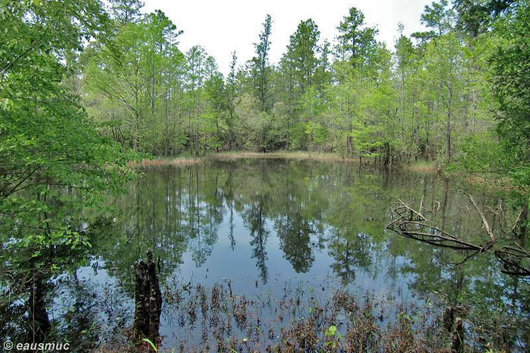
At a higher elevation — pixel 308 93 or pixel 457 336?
pixel 308 93

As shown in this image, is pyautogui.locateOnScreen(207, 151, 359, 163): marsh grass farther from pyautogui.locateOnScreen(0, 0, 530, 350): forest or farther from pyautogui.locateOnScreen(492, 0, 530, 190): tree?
pyautogui.locateOnScreen(492, 0, 530, 190): tree

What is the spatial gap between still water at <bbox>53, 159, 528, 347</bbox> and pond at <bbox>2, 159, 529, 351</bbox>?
1.3 inches

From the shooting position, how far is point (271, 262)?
24.8ft

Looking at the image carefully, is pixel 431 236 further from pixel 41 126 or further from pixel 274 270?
pixel 41 126

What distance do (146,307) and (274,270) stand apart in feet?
11.2

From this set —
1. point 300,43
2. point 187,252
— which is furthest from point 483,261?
point 300,43

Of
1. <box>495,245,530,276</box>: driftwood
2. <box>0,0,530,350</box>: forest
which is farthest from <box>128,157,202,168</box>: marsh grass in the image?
<box>495,245,530,276</box>: driftwood

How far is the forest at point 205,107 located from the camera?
15.4 ft

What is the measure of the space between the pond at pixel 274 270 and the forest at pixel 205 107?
485mm

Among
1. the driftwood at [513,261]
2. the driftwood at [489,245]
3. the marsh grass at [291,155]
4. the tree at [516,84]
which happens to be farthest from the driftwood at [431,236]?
the marsh grass at [291,155]

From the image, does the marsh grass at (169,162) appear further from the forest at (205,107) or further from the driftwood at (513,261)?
the driftwood at (513,261)

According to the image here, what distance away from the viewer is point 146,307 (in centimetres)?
429

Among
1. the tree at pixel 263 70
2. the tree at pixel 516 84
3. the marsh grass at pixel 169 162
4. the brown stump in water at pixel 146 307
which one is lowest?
the brown stump in water at pixel 146 307

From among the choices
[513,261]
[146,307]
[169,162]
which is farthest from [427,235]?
[169,162]
